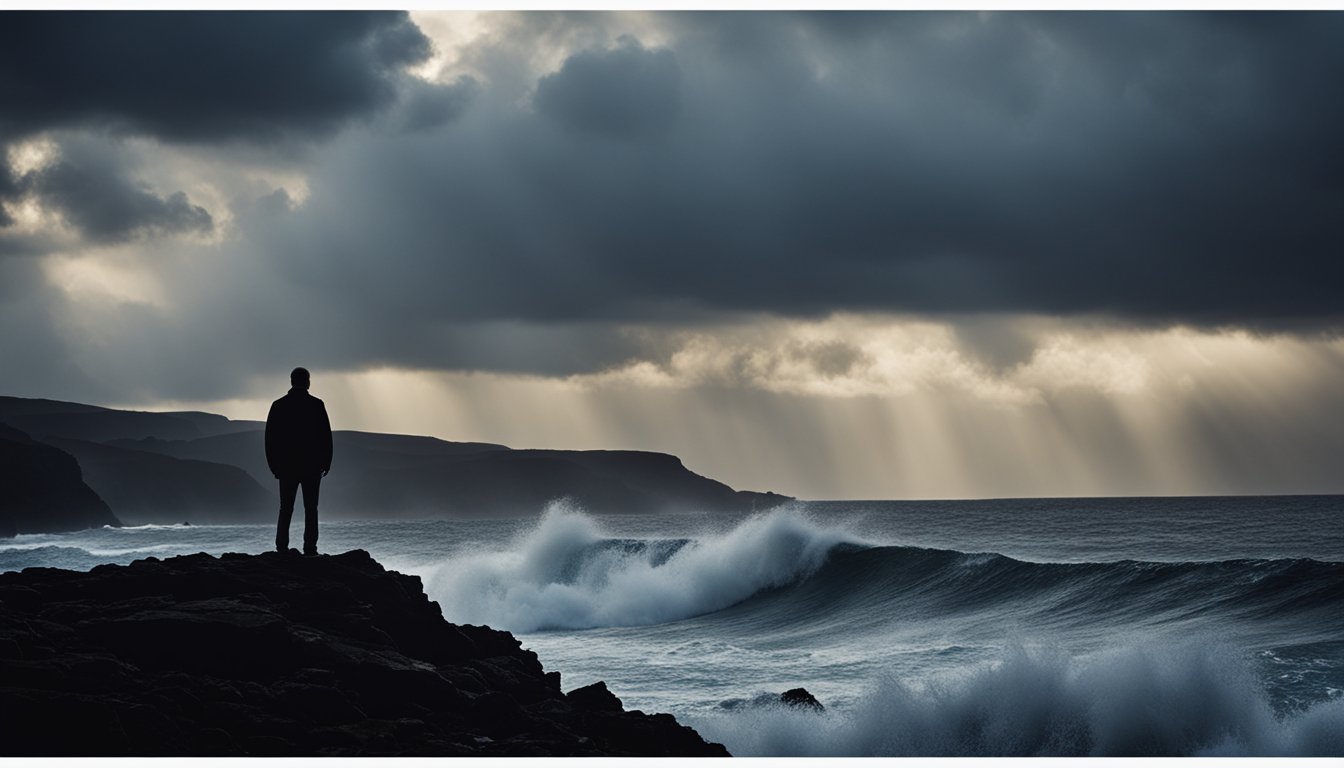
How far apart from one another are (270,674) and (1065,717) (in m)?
7.64

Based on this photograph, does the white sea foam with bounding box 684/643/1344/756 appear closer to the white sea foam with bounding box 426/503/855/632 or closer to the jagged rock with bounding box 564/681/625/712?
the jagged rock with bounding box 564/681/625/712

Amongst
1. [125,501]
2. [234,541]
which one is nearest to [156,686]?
[234,541]

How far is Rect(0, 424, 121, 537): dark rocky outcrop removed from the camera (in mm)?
77000

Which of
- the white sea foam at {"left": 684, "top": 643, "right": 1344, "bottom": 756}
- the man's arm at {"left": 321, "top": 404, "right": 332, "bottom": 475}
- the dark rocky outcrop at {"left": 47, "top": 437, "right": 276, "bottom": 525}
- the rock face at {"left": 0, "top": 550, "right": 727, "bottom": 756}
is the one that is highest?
the dark rocky outcrop at {"left": 47, "top": 437, "right": 276, "bottom": 525}

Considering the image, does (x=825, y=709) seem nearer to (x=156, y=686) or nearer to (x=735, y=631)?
(x=156, y=686)

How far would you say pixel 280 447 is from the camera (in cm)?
995

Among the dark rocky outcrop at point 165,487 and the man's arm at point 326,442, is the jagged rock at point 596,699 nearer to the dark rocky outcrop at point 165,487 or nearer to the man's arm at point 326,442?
the man's arm at point 326,442

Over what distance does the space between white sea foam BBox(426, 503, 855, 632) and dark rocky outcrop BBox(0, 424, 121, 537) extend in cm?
6105

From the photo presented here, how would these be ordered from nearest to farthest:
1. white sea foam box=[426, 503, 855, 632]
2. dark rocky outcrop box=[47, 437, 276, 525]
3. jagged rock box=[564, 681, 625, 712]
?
jagged rock box=[564, 681, 625, 712], white sea foam box=[426, 503, 855, 632], dark rocky outcrop box=[47, 437, 276, 525]

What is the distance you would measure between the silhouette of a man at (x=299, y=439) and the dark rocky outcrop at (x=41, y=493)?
77.4 m

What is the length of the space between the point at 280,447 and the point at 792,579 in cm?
Result: 1848

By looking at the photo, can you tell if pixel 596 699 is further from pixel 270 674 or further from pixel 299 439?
pixel 299 439

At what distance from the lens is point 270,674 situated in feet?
27.8

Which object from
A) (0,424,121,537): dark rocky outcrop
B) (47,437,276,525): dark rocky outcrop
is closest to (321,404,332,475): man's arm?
(0,424,121,537): dark rocky outcrop
